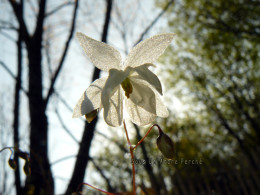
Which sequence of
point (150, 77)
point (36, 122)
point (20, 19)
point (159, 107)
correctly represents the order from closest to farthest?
point (150, 77) → point (159, 107) → point (36, 122) → point (20, 19)

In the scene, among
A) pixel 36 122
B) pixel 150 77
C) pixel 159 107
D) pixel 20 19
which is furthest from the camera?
pixel 20 19

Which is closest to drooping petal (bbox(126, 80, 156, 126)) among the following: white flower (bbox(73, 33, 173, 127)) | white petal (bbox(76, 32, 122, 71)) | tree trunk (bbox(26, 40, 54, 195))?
white flower (bbox(73, 33, 173, 127))

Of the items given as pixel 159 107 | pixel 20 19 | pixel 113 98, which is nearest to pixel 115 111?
pixel 113 98

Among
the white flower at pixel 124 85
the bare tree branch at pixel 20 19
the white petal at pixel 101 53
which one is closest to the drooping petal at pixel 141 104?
the white flower at pixel 124 85

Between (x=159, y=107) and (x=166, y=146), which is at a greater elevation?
(x=159, y=107)

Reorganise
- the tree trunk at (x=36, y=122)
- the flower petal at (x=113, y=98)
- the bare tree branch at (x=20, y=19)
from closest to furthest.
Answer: the flower petal at (x=113, y=98)
the tree trunk at (x=36, y=122)
the bare tree branch at (x=20, y=19)

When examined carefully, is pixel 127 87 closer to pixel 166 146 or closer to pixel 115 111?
pixel 115 111

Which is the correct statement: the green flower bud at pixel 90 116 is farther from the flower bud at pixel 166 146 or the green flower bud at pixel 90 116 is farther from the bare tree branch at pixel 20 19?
the bare tree branch at pixel 20 19
